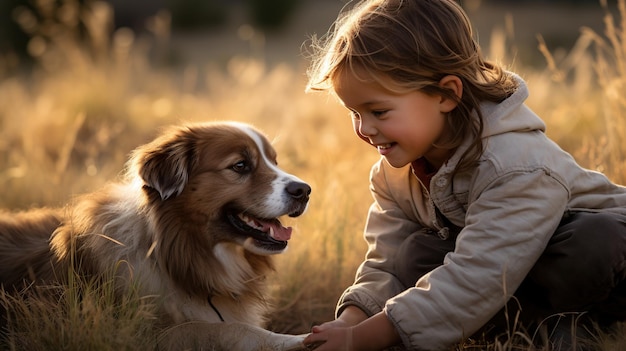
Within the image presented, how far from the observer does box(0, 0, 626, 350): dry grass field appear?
307cm

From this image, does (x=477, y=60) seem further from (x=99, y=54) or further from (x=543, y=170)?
(x=99, y=54)

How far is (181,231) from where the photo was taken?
348cm

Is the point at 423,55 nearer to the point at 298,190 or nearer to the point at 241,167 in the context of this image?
the point at 298,190

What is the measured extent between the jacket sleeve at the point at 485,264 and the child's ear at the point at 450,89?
1.30ft

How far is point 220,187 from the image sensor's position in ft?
11.7

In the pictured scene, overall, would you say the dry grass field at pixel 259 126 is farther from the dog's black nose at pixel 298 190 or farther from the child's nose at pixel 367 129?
the child's nose at pixel 367 129

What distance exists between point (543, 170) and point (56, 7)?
17875 mm

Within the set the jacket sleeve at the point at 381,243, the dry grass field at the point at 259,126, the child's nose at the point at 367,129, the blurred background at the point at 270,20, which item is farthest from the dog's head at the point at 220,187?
the blurred background at the point at 270,20

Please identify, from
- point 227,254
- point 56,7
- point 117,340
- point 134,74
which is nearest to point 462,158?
point 227,254

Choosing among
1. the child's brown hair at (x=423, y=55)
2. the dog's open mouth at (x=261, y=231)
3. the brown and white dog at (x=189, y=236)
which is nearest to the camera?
the child's brown hair at (x=423, y=55)

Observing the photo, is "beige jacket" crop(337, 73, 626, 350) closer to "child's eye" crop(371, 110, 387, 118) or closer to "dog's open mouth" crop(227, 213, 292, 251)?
"child's eye" crop(371, 110, 387, 118)

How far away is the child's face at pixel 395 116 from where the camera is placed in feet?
9.98

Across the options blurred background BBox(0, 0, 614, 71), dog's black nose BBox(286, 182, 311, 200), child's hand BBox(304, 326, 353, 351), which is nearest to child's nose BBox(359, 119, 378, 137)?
dog's black nose BBox(286, 182, 311, 200)

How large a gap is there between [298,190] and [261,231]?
274 mm
